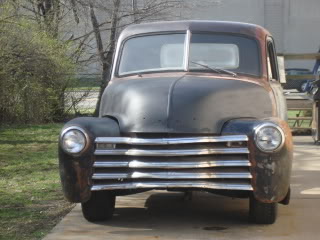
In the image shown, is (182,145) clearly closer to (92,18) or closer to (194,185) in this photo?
(194,185)

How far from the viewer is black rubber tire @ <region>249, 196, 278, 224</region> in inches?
243

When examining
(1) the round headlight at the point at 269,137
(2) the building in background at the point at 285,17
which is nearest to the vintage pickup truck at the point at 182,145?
(1) the round headlight at the point at 269,137

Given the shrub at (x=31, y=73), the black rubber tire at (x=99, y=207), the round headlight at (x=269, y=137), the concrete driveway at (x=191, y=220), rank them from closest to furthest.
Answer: the round headlight at (x=269, y=137) → the concrete driveway at (x=191, y=220) → the black rubber tire at (x=99, y=207) → the shrub at (x=31, y=73)

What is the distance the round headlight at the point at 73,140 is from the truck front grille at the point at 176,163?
0.14 metres

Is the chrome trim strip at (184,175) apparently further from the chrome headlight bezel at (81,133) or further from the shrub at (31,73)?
the shrub at (31,73)

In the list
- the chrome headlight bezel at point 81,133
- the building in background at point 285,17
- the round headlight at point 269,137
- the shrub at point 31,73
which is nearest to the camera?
the round headlight at point 269,137

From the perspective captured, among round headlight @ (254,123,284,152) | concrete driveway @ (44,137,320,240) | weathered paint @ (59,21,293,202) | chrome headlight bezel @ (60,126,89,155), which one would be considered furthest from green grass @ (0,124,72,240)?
round headlight @ (254,123,284,152)

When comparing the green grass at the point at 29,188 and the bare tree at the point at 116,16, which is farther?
the bare tree at the point at 116,16

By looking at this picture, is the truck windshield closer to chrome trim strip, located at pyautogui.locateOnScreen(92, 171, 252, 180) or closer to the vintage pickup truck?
the vintage pickup truck

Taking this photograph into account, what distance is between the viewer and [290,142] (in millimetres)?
5848

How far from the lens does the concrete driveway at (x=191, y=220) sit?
607 cm

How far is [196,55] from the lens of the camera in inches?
275

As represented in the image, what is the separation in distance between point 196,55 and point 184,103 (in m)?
1.21

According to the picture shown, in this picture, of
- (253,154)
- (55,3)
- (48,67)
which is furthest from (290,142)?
(55,3)
